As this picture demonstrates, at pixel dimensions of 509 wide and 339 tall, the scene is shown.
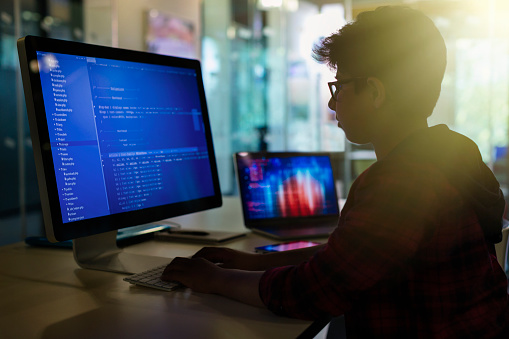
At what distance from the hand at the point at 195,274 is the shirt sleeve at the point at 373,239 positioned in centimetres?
21

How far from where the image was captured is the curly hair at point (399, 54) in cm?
91

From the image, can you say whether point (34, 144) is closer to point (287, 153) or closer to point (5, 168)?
point (287, 153)

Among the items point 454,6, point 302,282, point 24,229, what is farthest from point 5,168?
point 454,6

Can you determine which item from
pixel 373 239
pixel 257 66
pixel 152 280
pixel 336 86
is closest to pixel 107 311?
pixel 152 280

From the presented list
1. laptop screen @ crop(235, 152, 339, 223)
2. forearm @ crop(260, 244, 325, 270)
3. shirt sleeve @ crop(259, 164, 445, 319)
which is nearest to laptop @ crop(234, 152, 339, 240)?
laptop screen @ crop(235, 152, 339, 223)

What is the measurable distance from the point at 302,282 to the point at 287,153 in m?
0.93

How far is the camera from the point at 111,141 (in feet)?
3.67

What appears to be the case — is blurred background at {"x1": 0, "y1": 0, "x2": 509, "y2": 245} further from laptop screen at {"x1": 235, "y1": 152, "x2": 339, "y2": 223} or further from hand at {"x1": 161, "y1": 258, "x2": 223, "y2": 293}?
hand at {"x1": 161, "y1": 258, "x2": 223, "y2": 293}

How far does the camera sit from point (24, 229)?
4113 mm

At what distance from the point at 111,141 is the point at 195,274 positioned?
35 cm

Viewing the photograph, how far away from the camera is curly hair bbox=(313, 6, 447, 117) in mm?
912

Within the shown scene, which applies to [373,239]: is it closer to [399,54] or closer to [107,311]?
[399,54]

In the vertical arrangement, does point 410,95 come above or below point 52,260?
above

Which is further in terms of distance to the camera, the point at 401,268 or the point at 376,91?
the point at 376,91
